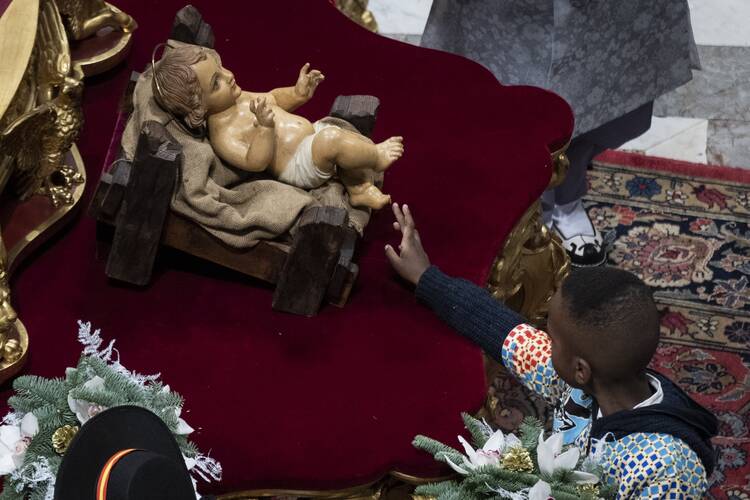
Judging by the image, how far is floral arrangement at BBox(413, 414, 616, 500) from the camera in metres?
1.64

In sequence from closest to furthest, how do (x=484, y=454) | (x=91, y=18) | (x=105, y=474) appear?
(x=105, y=474), (x=484, y=454), (x=91, y=18)

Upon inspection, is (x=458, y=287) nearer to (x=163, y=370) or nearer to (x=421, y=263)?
(x=421, y=263)

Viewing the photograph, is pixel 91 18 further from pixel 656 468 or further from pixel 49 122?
pixel 656 468

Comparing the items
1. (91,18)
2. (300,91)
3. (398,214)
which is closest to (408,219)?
(398,214)

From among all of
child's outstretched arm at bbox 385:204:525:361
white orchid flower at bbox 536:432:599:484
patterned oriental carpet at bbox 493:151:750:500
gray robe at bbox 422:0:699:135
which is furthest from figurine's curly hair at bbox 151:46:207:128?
patterned oriental carpet at bbox 493:151:750:500

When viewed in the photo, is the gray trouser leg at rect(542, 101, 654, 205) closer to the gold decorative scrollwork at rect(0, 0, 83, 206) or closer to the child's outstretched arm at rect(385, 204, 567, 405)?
the child's outstretched arm at rect(385, 204, 567, 405)

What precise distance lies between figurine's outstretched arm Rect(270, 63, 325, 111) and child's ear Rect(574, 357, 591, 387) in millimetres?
585

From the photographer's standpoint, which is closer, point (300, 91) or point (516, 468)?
point (516, 468)

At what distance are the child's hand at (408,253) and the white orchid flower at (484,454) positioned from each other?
290 millimetres

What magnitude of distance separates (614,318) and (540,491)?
25 centimetres

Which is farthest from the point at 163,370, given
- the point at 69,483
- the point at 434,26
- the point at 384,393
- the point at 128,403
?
the point at 434,26

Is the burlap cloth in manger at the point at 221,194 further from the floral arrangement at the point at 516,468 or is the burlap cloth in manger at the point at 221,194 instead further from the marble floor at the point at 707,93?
the marble floor at the point at 707,93

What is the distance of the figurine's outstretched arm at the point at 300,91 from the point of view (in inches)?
74.1

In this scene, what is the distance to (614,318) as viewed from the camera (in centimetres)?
160
